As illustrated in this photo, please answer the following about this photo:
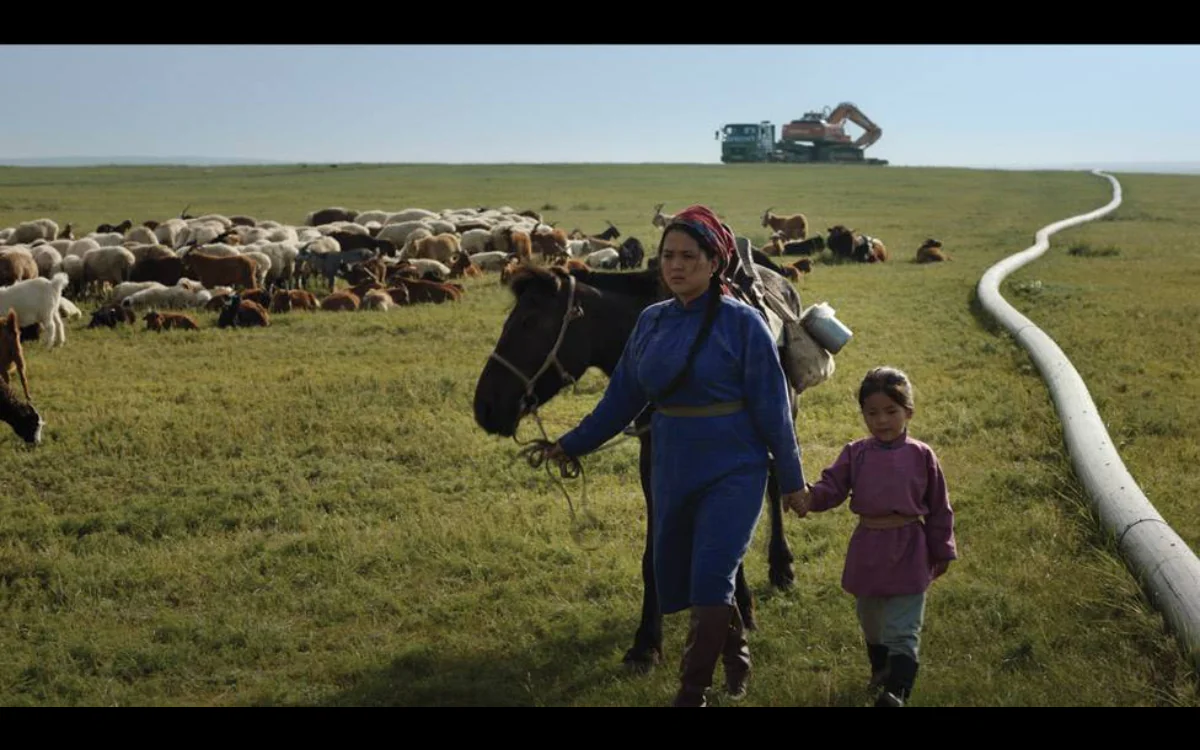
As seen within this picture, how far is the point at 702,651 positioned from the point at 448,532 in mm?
3434

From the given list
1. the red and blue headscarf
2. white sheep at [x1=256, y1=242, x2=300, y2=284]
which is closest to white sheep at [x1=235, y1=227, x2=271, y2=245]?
white sheep at [x1=256, y1=242, x2=300, y2=284]

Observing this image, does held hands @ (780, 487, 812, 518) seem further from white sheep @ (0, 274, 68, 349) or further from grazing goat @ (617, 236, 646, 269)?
grazing goat @ (617, 236, 646, 269)

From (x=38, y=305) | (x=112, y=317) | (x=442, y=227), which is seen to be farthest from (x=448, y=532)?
(x=442, y=227)

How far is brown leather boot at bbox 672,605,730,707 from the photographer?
13.3ft

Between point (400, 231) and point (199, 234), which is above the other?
point (400, 231)

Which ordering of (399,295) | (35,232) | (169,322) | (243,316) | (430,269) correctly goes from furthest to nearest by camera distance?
(35,232)
(430,269)
(399,295)
(243,316)
(169,322)

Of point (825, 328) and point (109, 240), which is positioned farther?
point (109, 240)

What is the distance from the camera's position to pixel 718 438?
162 inches

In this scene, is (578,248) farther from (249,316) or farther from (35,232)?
(35,232)

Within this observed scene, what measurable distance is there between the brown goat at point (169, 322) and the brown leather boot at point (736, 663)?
13042 millimetres

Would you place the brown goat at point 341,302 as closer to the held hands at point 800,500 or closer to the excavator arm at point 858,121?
the held hands at point 800,500

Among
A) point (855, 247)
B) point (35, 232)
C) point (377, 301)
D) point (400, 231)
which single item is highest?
point (855, 247)

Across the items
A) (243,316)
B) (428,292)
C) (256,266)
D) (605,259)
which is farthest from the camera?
(605,259)
